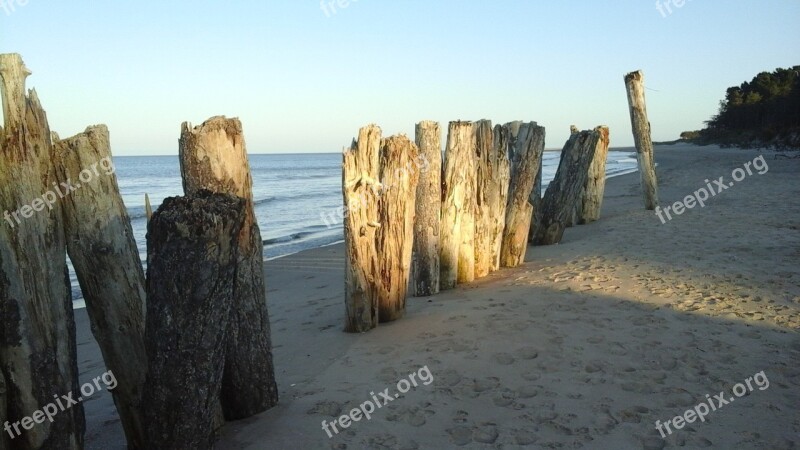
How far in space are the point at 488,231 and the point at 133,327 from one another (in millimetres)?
4618

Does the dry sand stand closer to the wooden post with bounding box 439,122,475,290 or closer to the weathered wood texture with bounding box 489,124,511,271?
the wooden post with bounding box 439,122,475,290

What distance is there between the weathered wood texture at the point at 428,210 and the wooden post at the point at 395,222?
2.50 feet

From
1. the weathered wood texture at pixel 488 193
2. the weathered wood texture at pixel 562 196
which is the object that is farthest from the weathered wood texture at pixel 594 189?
the weathered wood texture at pixel 488 193

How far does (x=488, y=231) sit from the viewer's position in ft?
23.4

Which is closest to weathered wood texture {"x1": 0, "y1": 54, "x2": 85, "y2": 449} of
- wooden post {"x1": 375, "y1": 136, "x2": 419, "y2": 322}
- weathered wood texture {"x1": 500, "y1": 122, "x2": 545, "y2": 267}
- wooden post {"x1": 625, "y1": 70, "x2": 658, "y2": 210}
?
wooden post {"x1": 375, "y1": 136, "x2": 419, "y2": 322}

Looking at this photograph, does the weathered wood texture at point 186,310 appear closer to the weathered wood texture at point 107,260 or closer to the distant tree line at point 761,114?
the weathered wood texture at point 107,260

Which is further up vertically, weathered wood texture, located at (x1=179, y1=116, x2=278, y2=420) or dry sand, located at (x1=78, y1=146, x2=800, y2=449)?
weathered wood texture, located at (x1=179, y1=116, x2=278, y2=420)

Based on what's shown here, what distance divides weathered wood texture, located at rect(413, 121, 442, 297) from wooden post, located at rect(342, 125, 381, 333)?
1105 millimetres

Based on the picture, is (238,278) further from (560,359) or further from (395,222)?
(560,359)

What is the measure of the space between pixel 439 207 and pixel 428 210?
19cm

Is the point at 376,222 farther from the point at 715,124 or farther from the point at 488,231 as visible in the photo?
the point at 715,124

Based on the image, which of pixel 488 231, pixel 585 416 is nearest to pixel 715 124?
pixel 488 231

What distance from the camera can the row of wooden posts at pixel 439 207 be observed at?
511 cm

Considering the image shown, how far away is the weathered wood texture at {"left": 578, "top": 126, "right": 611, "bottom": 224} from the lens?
1140 cm
